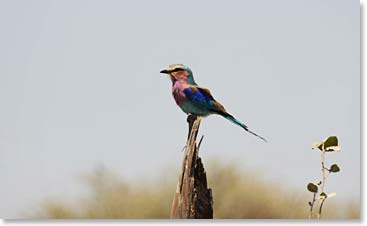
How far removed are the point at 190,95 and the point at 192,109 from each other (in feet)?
0.14

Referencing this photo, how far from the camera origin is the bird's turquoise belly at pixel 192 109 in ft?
8.23

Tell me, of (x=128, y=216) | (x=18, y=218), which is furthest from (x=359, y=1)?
(x=18, y=218)

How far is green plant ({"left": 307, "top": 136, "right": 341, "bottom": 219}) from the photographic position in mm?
2461

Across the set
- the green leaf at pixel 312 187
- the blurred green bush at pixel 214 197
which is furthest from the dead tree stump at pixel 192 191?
the green leaf at pixel 312 187

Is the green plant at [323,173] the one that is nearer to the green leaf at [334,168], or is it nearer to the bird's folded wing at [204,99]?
the green leaf at [334,168]

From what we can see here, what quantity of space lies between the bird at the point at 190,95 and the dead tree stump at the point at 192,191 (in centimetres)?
8

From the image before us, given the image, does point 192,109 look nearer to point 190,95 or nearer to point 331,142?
point 190,95

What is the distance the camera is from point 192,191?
2373mm

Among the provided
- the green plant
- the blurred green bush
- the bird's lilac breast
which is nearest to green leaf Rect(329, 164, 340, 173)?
the green plant

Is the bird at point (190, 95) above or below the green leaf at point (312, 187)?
above

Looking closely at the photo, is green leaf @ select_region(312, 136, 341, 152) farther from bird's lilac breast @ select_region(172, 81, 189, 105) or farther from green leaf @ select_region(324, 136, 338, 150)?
bird's lilac breast @ select_region(172, 81, 189, 105)

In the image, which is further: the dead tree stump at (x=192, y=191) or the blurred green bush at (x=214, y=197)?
the blurred green bush at (x=214, y=197)

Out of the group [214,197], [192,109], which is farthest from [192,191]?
[192,109]

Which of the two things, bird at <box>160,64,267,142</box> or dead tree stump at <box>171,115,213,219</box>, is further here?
bird at <box>160,64,267,142</box>
